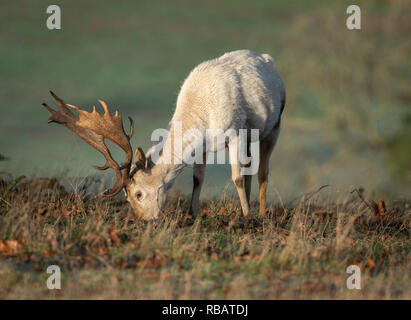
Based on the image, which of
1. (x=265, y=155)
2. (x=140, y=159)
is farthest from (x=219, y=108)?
(x=265, y=155)

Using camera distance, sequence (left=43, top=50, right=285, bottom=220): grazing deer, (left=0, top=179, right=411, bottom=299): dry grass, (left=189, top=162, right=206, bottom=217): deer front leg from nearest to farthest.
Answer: (left=0, top=179, right=411, bottom=299): dry grass, (left=43, top=50, right=285, bottom=220): grazing deer, (left=189, top=162, right=206, bottom=217): deer front leg

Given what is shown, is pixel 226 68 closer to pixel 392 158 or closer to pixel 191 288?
pixel 191 288

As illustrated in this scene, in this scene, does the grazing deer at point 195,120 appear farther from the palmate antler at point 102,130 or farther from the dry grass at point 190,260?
the dry grass at point 190,260

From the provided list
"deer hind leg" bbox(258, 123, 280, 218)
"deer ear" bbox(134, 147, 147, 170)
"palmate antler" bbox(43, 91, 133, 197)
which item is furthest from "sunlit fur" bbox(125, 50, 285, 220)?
"deer hind leg" bbox(258, 123, 280, 218)

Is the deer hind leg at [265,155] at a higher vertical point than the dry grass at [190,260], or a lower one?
higher

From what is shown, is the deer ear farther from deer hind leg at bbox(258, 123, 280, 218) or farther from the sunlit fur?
deer hind leg at bbox(258, 123, 280, 218)

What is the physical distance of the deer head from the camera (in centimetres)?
930

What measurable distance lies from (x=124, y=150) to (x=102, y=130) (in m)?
0.48

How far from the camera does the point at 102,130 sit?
9367mm

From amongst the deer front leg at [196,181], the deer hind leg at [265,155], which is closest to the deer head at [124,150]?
the deer front leg at [196,181]

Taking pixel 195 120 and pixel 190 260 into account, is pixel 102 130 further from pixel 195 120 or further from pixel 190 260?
pixel 190 260

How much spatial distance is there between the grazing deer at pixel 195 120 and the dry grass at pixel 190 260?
588 mm

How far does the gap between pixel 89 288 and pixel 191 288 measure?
113 centimetres

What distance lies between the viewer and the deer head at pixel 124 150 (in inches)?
366
